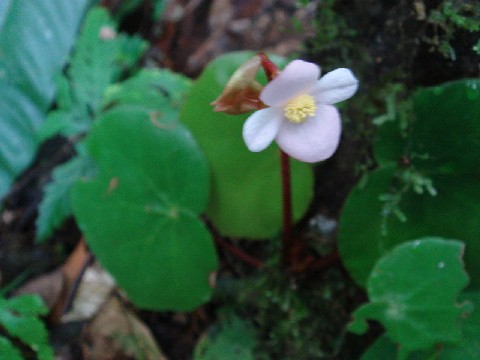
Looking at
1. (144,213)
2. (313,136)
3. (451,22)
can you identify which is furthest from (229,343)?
(451,22)

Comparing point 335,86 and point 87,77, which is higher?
point 335,86

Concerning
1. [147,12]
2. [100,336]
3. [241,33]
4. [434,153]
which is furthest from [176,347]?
[147,12]

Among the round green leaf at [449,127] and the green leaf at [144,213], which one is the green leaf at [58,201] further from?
the round green leaf at [449,127]

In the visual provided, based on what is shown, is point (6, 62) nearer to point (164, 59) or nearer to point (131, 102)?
Result: point (131, 102)

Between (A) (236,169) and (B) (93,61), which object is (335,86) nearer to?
(A) (236,169)

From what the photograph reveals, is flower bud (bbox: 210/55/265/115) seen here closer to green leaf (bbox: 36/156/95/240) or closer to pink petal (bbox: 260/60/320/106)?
pink petal (bbox: 260/60/320/106)

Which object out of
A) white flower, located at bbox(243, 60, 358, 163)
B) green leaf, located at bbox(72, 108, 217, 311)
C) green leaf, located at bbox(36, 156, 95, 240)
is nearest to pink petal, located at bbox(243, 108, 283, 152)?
white flower, located at bbox(243, 60, 358, 163)
